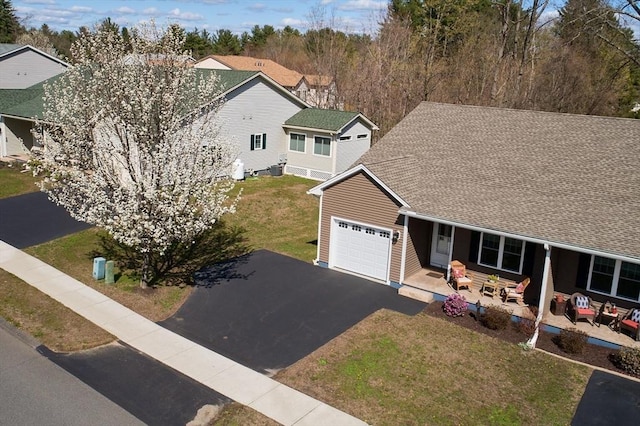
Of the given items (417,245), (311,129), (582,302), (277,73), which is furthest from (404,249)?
(277,73)

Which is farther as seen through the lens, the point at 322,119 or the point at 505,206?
the point at 322,119

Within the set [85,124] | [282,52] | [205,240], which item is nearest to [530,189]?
[205,240]

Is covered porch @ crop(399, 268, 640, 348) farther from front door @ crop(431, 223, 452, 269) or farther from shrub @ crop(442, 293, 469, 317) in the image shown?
shrub @ crop(442, 293, 469, 317)

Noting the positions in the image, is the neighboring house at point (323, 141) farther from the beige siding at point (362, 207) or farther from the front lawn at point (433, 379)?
the front lawn at point (433, 379)

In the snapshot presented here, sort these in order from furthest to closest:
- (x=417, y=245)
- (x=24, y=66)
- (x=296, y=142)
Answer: (x=24, y=66)
(x=296, y=142)
(x=417, y=245)

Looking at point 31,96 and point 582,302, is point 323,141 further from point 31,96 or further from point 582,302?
point 31,96

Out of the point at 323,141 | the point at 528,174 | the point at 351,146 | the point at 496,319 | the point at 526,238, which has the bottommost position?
the point at 496,319

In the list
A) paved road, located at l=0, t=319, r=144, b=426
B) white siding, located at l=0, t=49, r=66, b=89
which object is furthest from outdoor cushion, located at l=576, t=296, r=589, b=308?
white siding, located at l=0, t=49, r=66, b=89
